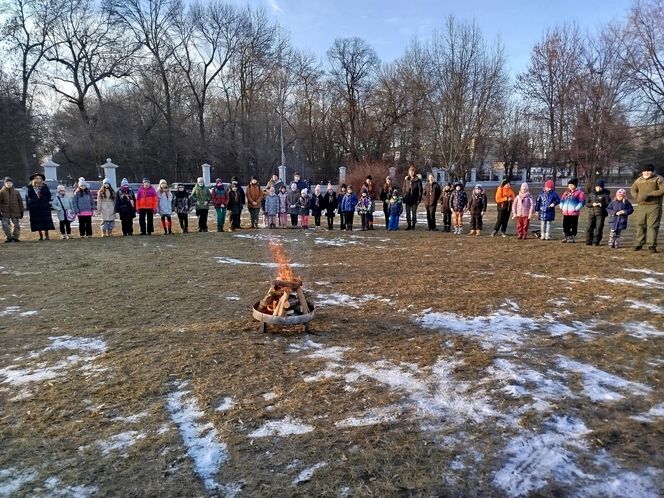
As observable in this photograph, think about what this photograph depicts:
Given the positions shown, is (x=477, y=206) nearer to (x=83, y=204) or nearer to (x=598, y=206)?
(x=598, y=206)

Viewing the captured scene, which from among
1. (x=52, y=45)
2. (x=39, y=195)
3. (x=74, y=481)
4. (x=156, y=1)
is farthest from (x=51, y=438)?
(x=156, y=1)

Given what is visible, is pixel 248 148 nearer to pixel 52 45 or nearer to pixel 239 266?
pixel 52 45

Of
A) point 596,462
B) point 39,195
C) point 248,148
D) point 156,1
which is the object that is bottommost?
point 596,462

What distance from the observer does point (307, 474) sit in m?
2.76

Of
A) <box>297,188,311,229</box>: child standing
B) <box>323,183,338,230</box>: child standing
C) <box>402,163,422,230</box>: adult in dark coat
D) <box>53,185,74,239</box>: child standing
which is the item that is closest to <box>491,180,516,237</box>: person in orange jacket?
<box>402,163,422,230</box>: adult in dark coat

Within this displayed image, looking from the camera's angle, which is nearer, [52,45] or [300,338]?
[300,338]

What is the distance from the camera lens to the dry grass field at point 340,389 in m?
2.76

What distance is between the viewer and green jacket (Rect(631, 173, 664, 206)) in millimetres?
10000

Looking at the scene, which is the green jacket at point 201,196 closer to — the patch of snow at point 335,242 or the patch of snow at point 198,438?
the patch of snow at point 335,242

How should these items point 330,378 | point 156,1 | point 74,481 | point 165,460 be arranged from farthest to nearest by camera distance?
1. point 156,1
2. point 330,378
3. point 165,460
4. point 74,481

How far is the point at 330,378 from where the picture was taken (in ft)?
13.3

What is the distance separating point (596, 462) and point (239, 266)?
729 cm

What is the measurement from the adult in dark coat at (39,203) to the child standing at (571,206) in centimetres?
1404

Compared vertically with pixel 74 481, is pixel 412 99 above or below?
above
